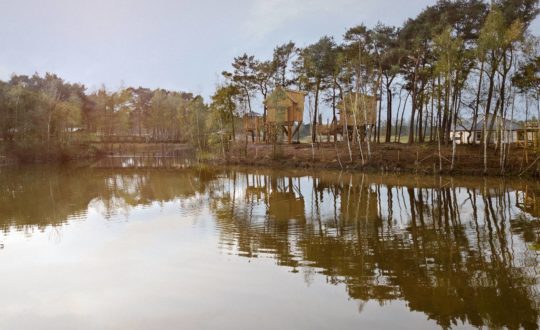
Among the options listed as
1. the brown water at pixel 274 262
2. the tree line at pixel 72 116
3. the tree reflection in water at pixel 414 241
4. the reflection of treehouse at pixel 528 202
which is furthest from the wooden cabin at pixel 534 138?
the tree line at pixel 72 116

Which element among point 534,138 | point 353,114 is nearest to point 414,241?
point 534,138

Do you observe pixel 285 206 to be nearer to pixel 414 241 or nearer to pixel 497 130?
pixel 414 241

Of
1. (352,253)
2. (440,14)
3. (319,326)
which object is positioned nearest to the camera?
(319,326)

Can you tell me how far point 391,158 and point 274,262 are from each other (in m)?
25.2

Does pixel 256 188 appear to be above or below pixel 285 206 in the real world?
above

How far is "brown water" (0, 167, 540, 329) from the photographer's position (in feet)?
24.6

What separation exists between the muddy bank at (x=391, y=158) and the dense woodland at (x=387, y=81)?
6.13 feet

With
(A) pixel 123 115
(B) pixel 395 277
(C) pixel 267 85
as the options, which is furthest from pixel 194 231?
(A) pixel 123 115

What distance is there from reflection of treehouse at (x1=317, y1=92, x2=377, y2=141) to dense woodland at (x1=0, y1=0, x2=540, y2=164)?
1002 millimetres

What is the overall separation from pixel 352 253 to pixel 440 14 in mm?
27786

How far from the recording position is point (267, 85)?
1853 inches

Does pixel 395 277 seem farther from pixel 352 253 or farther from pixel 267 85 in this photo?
pixel 267 85

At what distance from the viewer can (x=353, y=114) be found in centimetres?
3538

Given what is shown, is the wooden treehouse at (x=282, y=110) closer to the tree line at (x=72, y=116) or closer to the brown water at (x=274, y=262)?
Answer: the tree line at (x=72, y=116)
